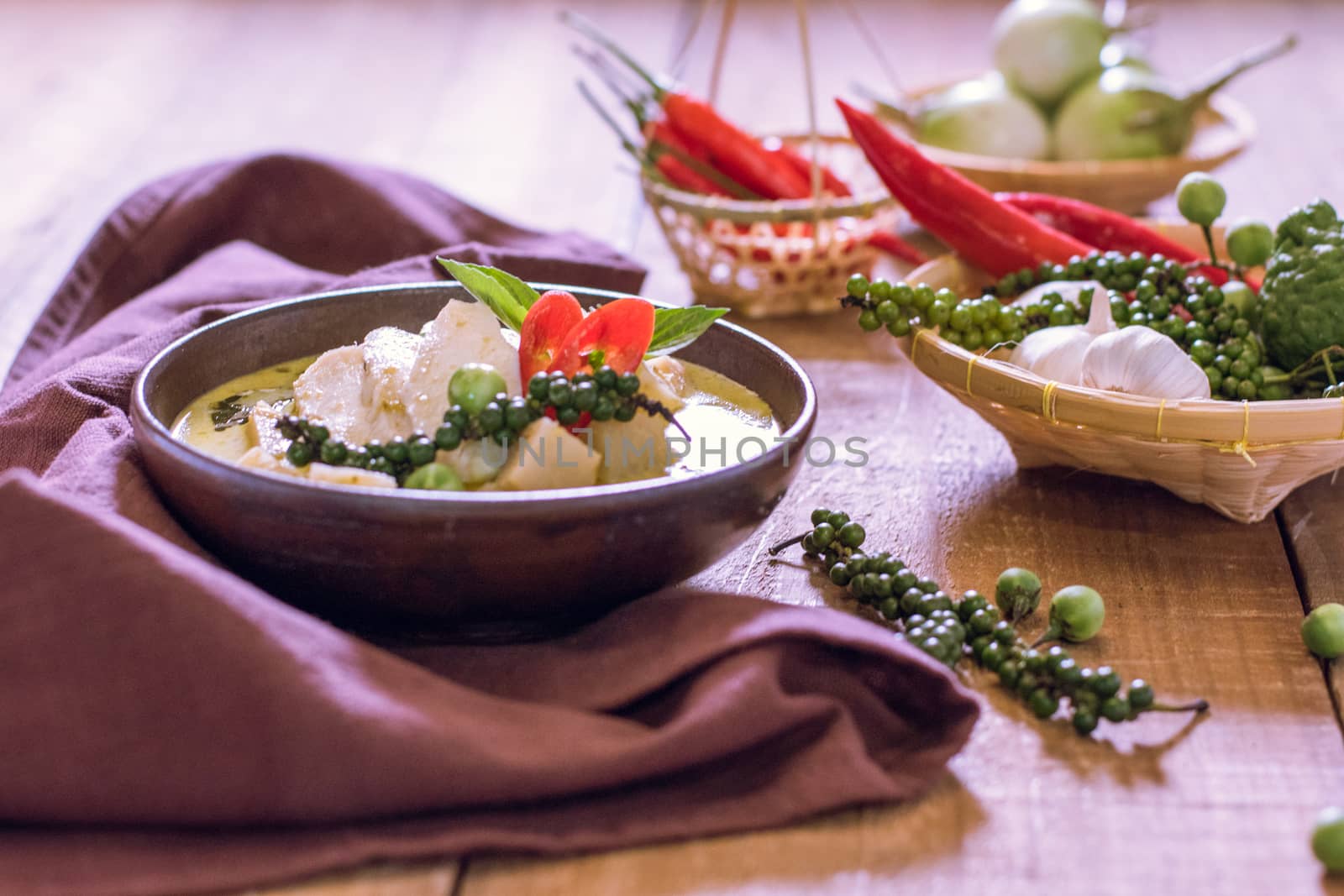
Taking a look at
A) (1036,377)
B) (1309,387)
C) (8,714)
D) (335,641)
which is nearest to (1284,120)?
(1309,387)

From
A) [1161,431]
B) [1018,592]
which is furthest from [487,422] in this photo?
[1161,431]

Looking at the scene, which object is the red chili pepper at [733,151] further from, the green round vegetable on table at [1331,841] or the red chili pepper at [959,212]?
the green round vegetable on table at [1331,841]

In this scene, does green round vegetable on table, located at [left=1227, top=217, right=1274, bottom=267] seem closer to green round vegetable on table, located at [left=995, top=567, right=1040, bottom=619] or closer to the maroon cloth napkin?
green round vegetable on table, located at [left=995, top=567, right=1040, bottom=619]

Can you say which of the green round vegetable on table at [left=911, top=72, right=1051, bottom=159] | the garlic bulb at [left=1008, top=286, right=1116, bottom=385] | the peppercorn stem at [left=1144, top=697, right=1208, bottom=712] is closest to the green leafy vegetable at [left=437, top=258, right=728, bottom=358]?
the garlic bulb at [left=1008, top=286, right=1116, bottom=385]

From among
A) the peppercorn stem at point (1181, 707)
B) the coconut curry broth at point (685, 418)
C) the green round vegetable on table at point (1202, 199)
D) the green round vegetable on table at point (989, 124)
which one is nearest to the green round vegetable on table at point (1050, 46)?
the green round vegetable on table at point (989, 124)

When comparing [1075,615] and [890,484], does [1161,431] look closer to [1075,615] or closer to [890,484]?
[1075,615]

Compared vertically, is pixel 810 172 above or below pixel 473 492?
below
